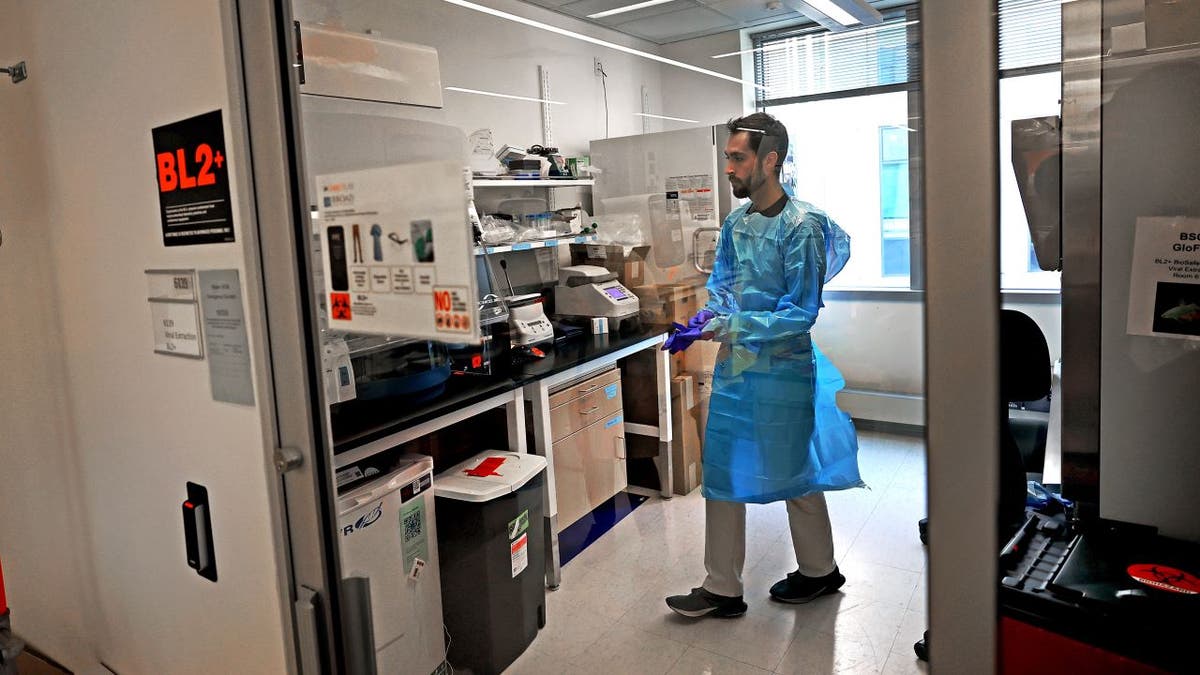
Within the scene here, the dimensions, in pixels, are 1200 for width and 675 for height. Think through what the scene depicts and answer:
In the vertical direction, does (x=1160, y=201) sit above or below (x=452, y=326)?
above

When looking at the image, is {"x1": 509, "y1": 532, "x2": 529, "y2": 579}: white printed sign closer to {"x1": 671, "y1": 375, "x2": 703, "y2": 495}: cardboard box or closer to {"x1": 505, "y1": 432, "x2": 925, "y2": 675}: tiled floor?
{"x1": 505, "y1": 432, "x2": 925, "y2": 675}: tiled floor

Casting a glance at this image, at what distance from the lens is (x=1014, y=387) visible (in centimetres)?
96

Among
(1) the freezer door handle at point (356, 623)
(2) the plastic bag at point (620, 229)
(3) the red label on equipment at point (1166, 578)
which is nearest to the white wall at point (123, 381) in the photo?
(1) the freezer door handle at point (356, 623)

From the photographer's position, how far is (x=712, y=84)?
1.42 metres

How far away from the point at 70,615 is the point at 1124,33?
2980mm

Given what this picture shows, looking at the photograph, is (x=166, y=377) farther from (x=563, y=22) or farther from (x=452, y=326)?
(x=563, y=22)

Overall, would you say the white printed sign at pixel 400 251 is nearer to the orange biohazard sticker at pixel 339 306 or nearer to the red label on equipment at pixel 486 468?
the orange biohazard sticker at pixel 339 306

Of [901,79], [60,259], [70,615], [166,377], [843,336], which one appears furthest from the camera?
[70,615]

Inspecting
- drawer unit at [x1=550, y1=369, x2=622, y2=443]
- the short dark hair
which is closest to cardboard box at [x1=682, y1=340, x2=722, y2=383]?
drawer unit at [x1=550, y1=369, x2=622, y2=443]

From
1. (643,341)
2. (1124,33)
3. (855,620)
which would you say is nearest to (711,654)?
(855,620)

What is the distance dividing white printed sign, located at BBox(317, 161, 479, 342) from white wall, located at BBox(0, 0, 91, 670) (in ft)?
3.87

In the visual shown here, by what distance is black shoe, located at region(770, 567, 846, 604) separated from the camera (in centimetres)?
153

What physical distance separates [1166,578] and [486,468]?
6.21ft

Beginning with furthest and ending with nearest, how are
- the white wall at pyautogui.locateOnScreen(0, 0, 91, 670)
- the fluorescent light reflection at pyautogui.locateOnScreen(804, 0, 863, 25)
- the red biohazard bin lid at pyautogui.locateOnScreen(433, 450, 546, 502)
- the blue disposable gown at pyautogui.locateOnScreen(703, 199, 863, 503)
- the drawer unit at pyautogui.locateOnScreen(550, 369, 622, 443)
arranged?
the red biohazard bin lid at pyautogui.locateOnScreen(433, 450, 546, 502) → the white wall at pyautogui.locateOnScreen(0, 0, 91, 670) → the drawer unit at pyautogui.locateOnScreen(550, 369, 622, 443) → the blue disposable gown at pyautogui.locateOnScreen(703, 199, 863, 503) → the fluorescent light reflection at pyautogui.locateOnScreen(804, 0, 863, 25)
